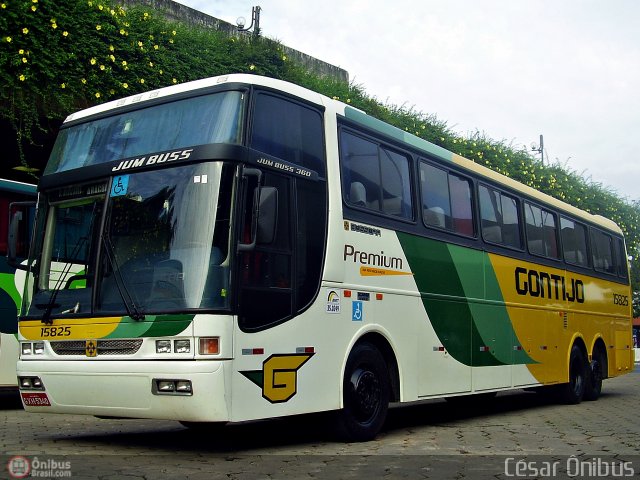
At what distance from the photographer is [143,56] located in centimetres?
1476

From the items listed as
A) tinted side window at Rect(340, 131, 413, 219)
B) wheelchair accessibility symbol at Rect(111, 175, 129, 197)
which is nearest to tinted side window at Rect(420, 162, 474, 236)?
tinted side window at Rect(340, 131, 413, 219)

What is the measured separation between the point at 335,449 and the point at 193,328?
78.5 inches

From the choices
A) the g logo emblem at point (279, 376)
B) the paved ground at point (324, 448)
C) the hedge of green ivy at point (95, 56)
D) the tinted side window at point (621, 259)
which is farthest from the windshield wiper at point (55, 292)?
the tinted side window at point (621, 259)

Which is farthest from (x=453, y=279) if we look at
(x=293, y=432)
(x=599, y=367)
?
(x=599, y=367)

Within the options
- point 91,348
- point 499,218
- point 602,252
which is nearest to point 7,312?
point 91,348

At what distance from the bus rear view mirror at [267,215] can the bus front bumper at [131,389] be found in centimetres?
111

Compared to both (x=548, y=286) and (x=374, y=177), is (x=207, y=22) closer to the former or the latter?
(x=548, y=286)

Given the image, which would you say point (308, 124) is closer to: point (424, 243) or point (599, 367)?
point (424, 243)

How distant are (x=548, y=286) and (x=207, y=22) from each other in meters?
9.72

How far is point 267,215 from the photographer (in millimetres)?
7000

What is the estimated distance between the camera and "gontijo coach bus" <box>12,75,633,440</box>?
22.4ft

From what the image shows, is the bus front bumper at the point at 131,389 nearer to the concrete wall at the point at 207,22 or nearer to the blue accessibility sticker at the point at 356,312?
the blue accessibility sticker at the point at 356,312

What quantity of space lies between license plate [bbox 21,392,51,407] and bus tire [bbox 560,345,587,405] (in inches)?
373

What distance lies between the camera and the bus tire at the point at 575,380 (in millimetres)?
14156
